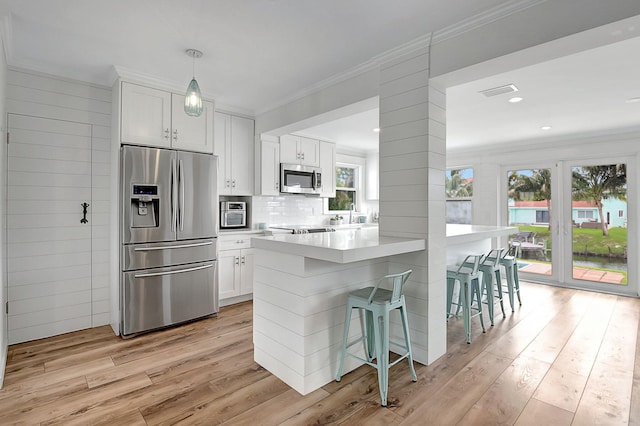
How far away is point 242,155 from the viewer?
4590 millimetres

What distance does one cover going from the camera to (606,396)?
7.33 ft

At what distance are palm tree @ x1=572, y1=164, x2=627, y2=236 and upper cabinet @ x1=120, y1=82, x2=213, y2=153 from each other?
5.68m

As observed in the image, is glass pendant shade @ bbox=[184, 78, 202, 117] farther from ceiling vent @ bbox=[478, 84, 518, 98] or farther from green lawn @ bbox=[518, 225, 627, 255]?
green lawn @ bbox=[518, 225, 627, 255]

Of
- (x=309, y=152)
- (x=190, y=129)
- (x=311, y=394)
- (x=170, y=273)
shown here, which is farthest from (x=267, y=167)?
(x=311, y=394)

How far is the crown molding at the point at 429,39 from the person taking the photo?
6.95 ft

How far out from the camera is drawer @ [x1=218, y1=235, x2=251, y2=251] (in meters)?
4.11

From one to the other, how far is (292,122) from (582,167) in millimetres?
4784

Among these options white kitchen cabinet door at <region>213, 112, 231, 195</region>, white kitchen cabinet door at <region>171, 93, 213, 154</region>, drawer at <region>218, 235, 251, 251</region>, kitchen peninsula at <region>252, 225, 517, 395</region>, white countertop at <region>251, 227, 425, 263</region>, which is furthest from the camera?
white kitchen cabinet door at <region>213, 112, 231, 195</region>

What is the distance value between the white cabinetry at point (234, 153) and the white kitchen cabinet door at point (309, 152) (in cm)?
96

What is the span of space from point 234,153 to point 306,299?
9.38 ft

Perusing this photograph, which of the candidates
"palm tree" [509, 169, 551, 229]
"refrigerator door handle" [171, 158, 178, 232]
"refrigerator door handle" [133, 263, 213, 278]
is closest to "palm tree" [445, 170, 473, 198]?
"palm tree" [509, 169, 551, 229]

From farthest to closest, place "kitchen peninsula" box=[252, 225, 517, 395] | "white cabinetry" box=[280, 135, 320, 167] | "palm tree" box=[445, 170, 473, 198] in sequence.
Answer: "palm tree" box=[445, 170, 473, 198] → "white cabinetry" box=[280, 135, 320, 167] → "kitchen peninsula" box=[252, 225, 517, 395]

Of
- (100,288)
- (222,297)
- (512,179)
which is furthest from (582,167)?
(100,288)

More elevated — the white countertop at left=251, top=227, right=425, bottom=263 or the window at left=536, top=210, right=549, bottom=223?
the window at left=536, top=210, right=549, bottom=223
